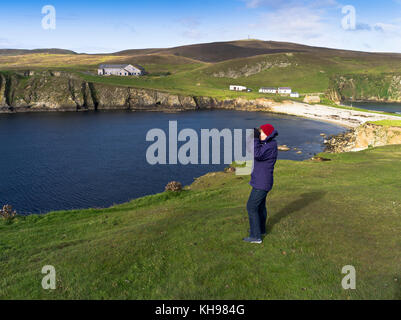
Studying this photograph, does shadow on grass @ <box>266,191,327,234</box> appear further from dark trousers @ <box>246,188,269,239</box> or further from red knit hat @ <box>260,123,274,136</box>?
red knit hat @ <box>260,123,274,136</box>

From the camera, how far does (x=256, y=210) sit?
38.9 ft

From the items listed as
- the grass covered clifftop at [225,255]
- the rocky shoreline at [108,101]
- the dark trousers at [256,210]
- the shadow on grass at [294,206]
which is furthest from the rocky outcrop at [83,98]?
the dark trousers at [256,210]

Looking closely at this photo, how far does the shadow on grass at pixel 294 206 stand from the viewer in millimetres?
14666

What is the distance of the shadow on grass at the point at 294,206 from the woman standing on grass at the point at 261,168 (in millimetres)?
2123

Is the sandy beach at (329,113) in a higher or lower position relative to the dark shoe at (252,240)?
higher

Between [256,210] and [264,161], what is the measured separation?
220 centimetres

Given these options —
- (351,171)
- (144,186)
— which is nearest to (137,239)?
(351,171)

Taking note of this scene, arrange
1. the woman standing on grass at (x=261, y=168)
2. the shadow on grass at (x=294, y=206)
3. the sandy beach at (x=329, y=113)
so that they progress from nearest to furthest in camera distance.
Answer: the woman standing on grass at (x=261, y=168) < the shadow on grass at (x=294, y=206) < the sandy beach at (x=329, y=113)

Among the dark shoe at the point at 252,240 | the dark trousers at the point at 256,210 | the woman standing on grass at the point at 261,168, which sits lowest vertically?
the dark shoe at the point at 252,240

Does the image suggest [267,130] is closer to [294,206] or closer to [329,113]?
[294,206]

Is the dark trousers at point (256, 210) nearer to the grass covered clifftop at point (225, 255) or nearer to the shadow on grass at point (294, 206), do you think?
the grass covered clifftop at point (225, 255)

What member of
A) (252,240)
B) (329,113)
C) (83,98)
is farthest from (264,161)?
(83,98)

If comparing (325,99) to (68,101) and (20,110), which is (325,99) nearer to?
(68,101)

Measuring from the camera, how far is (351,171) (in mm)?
30422
